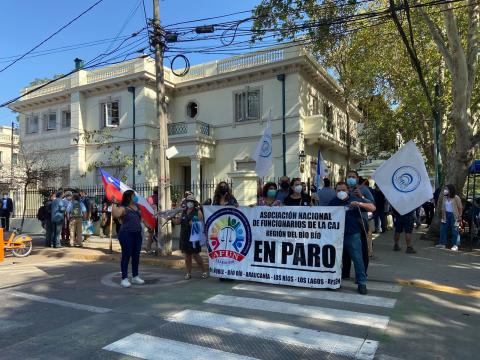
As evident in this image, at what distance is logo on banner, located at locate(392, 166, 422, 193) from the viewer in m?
8.27

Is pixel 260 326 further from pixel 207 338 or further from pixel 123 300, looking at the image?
pixel 123 300

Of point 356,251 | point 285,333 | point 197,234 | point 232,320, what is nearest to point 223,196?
point 197,234

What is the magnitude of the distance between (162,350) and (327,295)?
3118mm

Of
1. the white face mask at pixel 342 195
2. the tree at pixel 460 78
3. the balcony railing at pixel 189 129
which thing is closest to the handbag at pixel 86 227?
the balcony railing at pixel 189 129

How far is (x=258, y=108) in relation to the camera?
73.7 ft

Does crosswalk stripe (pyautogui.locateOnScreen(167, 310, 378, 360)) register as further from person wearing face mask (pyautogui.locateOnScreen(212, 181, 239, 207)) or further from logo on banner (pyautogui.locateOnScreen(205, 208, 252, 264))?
person wearing face mask (pyautogui.locateOnScreen(212, 181, 239, 207))

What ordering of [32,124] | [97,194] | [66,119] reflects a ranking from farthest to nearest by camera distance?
[32,124]
[66,119]
[97,194]

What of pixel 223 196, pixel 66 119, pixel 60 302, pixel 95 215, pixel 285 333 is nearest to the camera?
pixel 285 333

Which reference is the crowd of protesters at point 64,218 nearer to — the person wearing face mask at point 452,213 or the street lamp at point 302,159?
the street lamp at point 302,159

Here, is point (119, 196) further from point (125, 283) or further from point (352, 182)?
point (352, 182)

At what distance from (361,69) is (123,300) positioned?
18.0 metres

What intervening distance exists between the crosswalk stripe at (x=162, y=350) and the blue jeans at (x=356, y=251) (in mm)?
3183

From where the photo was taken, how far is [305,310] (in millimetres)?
5816

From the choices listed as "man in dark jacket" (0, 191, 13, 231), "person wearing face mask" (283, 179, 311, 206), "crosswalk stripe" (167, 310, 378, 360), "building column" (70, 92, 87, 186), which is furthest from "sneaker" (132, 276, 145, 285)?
"building column" (70, 92, 87, 186)
